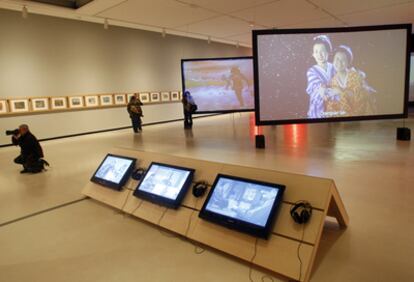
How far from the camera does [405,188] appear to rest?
3502mm

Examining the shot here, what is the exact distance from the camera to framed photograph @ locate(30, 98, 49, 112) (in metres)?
8.90

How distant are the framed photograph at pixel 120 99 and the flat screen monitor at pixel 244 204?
9.21 meters

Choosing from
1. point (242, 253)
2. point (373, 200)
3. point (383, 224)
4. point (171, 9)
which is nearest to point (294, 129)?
point (171, 9)

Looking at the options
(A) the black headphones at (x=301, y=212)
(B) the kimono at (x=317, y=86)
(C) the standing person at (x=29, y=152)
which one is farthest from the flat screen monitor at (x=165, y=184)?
(B) the kimono at (x=317, y=86)

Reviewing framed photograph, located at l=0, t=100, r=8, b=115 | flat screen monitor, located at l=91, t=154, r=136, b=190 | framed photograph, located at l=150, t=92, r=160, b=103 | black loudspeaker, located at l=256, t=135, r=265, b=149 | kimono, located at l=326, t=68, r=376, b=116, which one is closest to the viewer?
flat screen monitor, located at l=91, t=154, r=136, b=190

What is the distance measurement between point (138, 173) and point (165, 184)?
539 mm

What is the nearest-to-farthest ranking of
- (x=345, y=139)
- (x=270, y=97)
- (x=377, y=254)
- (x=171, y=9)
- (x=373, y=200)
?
(x=377, y=254), (x=373, y=200), (x=270, y=97), (x=345, y=139), (x=171, y=9)

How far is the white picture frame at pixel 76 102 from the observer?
383 inches

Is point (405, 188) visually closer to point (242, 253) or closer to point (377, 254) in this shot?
point (377, 254)

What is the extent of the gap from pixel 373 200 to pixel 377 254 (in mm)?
1136

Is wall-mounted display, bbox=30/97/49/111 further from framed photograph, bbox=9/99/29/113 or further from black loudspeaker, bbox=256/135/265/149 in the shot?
black loudspeaker, bbox=256/135/265/149

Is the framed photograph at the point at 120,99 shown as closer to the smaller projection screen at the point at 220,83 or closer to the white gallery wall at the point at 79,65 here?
the white gallery wall at the point at 79,65

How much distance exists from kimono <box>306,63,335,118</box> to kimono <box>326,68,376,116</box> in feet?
0.41

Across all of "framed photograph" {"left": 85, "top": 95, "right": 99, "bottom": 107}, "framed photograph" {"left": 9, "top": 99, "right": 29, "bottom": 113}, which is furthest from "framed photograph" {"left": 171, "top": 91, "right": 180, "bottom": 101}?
"framed photograph" {"left": 9, "top": 99, "right": 29, "bottom": 113}
